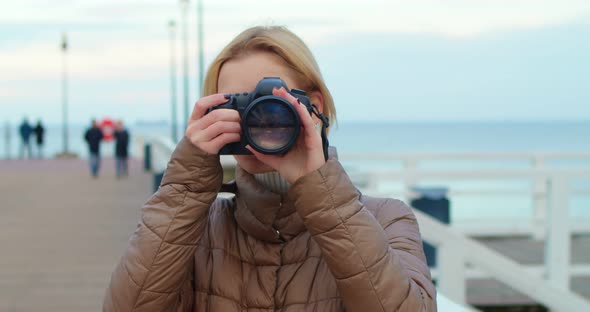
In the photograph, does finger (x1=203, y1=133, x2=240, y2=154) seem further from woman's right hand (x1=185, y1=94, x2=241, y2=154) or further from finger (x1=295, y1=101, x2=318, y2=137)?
finger (x1=295, y1=101, x2=318, y2=137)

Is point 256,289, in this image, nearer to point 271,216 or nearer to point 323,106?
point 271,216

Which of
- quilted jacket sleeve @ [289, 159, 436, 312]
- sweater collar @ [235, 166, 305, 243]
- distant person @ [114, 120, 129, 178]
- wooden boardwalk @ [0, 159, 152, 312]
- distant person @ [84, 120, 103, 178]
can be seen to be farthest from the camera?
distant person @ [84, 120, 103, 178]

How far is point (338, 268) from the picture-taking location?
4.48ft

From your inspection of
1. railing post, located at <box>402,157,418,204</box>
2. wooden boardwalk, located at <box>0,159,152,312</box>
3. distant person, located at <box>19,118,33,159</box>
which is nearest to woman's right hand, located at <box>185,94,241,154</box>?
railing post, located at <box>402,157,418,204</box>

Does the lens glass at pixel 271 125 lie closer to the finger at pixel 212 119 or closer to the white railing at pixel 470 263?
the finger at pixel 212 119

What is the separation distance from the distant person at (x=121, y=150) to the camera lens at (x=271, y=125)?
14.8m

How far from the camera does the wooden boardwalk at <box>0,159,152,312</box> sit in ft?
18.0

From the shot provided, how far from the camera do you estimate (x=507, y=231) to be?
6.57m

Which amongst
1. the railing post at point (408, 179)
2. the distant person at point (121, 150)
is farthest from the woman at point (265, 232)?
the distant person at point (121, 150)

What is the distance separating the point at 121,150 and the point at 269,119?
14895 mm

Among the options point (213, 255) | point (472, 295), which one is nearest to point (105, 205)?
point (472, 295)

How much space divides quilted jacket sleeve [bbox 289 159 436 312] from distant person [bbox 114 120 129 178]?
14.8 meters

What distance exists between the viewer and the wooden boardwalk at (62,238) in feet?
18.0

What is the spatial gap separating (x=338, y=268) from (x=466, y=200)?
52.5 ft
